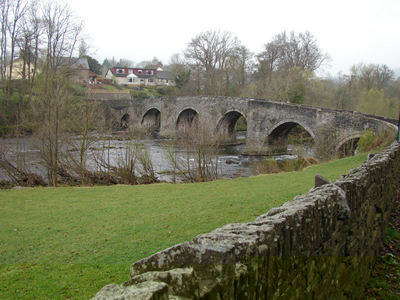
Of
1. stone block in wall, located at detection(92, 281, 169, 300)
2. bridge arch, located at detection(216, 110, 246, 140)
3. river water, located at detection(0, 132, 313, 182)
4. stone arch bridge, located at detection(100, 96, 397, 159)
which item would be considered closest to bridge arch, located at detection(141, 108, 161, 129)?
stone arch bridge, located at detection(100, 96, 397, 159)

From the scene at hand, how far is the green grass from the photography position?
17.9 ft

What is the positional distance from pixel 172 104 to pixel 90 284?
42.3 m

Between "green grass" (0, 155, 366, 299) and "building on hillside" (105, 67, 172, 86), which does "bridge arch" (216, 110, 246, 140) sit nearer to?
"green grass" (0, 155, 366, 299)

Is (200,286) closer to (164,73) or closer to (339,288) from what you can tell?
(339,288)

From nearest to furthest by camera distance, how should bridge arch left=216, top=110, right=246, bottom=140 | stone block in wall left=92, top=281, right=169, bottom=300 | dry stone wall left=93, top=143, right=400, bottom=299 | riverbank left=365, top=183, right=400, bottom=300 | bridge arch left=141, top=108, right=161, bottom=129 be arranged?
stone block in wall left=92, top=281, right=169, bottom=300 → dry stone wall left=93, top=143, right=400, bottom=299 → riverbank left=365, top=183, right=400, bottom=300 → bridge arch left=216, top=110, right=246, bottom=140 → bridge arch left=141, top=108, right=161, bottom=129

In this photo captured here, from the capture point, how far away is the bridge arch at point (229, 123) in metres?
37.7

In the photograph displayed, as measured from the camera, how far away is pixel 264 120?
32406 millimetres

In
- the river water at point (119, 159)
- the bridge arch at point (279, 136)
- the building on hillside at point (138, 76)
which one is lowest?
the river water at point (119, 159)

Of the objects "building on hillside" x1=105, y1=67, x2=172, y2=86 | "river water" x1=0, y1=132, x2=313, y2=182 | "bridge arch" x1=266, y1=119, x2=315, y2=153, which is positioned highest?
"building on hillside" x1=105, y1=67, x2=172, y2=86

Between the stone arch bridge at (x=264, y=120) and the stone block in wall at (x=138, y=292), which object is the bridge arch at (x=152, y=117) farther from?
the stone block in wall at (x=138, y=292)

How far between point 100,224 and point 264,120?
25489 mm

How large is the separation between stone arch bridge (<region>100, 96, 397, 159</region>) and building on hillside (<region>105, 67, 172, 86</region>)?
36.2 m

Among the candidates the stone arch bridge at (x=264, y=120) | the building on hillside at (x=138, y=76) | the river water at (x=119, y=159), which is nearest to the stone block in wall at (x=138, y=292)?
the river water at (x=119, y=159)

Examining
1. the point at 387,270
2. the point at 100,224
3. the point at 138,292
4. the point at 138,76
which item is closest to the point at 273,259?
the point at 138,292
